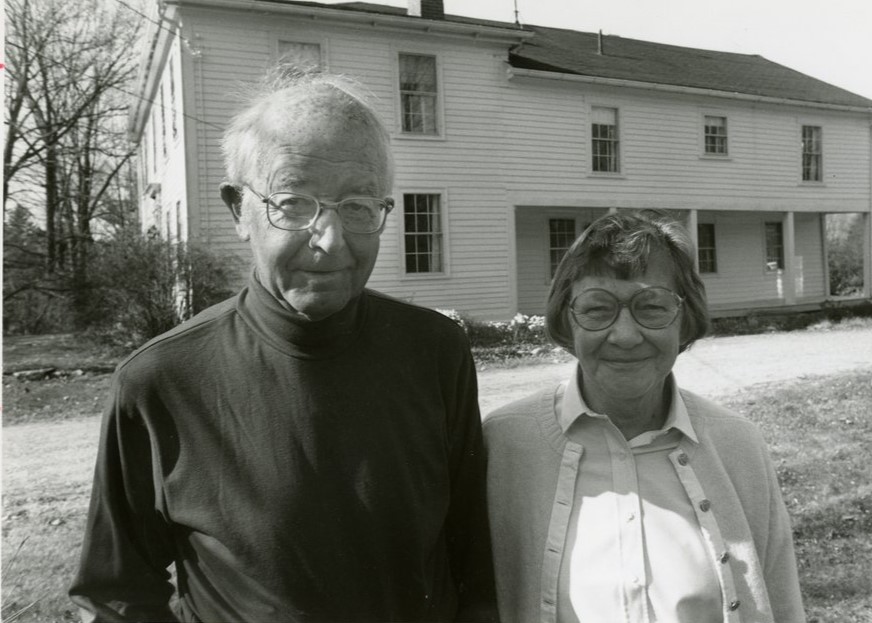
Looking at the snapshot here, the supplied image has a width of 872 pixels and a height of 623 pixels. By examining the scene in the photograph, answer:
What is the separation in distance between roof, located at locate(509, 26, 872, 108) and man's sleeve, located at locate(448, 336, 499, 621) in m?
11.5

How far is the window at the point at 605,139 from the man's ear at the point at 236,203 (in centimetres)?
1251

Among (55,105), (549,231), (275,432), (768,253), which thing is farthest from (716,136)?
(275,432)

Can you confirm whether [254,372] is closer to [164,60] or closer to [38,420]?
[38,420]

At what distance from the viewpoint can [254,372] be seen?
142cm

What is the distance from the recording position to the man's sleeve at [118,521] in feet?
4.57

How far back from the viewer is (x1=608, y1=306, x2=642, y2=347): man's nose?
1.80 m

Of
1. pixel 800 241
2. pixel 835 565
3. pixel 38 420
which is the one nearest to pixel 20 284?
pixel 38 420

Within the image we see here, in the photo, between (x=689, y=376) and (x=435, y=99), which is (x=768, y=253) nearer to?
(x=435, y=99)

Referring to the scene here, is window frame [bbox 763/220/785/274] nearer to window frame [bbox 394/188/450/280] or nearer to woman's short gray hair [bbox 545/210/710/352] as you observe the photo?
window frame [bbox 394/188/450/280]

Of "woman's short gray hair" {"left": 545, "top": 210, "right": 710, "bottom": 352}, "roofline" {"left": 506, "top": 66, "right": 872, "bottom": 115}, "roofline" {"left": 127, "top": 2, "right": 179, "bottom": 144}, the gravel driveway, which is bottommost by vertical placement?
the gravel driveway

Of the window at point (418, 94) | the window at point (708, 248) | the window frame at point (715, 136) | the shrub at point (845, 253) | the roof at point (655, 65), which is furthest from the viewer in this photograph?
the window at point (708, 248)

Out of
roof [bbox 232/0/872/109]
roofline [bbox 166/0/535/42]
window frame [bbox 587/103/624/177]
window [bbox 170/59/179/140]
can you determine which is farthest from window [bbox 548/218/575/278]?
window [bbox 170/59/179/140]

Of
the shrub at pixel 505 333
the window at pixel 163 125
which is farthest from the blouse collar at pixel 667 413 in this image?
the window at pixel 163 125

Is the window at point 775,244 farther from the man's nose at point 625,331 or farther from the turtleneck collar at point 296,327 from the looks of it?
the turtleneck collar at point 296,327
